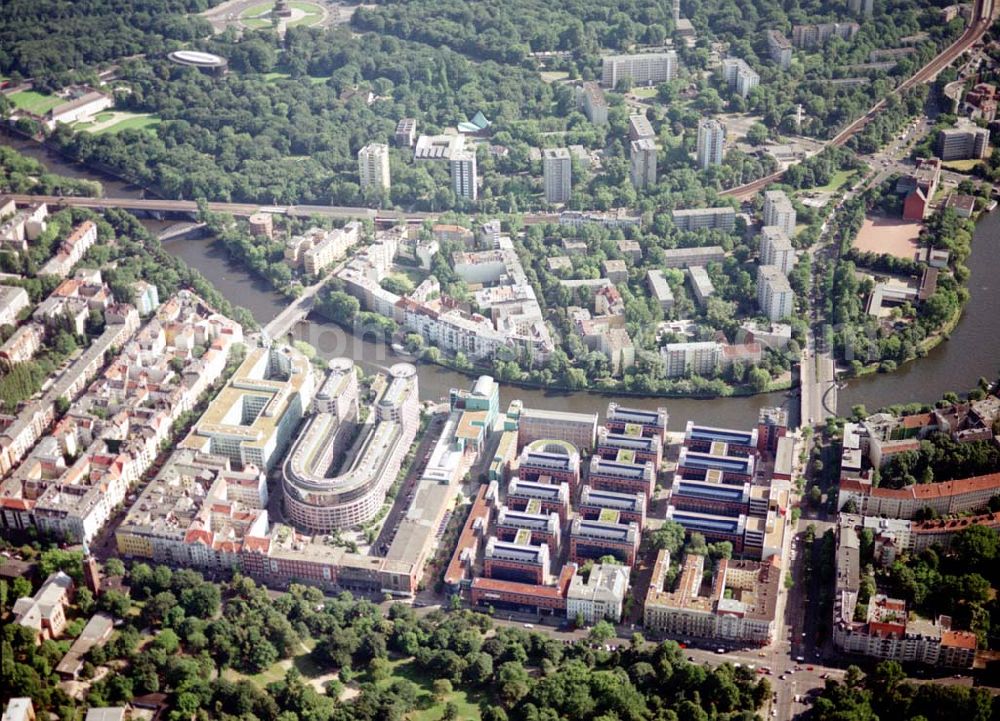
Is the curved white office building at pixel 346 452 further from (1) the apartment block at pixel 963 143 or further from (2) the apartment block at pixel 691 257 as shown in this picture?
(1) the apartment block at pixel 963 143

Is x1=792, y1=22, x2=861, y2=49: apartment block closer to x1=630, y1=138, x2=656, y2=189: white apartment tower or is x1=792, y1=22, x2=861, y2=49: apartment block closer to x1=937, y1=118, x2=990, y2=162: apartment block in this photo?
x1=937, y1=118, x2=990, y2=162: apartment block

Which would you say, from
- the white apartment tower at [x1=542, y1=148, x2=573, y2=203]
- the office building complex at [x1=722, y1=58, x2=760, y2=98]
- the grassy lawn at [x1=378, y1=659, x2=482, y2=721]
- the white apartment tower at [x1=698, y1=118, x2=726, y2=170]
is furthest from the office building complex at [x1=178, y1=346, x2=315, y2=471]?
the office building complex at [x1=722, y1=58, x2=760, y2=98]

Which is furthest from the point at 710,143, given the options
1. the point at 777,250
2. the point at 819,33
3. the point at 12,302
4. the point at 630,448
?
the point at 12,302

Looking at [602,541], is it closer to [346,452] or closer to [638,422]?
[638,422]

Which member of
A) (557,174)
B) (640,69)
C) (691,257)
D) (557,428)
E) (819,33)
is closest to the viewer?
(557,428)

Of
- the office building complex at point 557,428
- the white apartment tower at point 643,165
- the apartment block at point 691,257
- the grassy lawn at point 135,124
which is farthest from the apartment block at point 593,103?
the office building complex at point 557,428

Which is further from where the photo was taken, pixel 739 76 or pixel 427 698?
pixel 739 76
